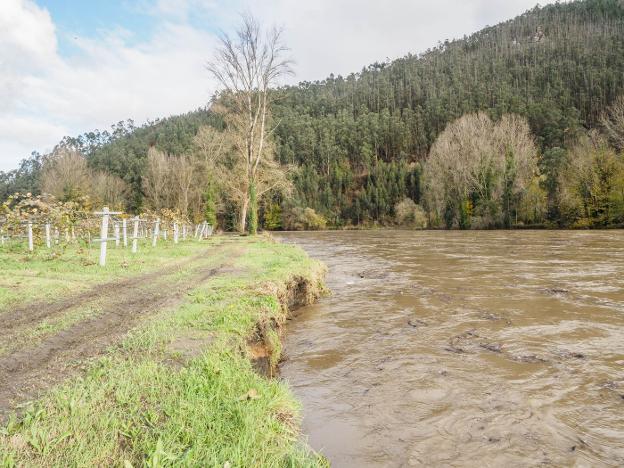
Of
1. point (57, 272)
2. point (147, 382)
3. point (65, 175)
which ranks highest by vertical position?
point (65, 175)

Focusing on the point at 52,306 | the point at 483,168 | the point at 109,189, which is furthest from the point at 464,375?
the point at 109,189

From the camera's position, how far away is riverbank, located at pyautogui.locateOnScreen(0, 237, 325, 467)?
2795mm

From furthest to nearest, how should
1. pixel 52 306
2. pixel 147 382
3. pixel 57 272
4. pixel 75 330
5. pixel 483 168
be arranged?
1. pixel 483 168
2. pixel 57 272
3. pixel 52 306
4. pixel 75 330
5. pixel 147 382

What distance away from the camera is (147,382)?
3.73 meters

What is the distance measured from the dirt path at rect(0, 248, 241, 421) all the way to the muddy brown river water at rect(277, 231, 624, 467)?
244 cm

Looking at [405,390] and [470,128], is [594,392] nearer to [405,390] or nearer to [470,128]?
[405,390]

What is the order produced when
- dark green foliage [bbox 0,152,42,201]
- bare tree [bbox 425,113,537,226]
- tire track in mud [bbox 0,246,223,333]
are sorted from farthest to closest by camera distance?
1. dark green foliage [bbox 0,152,42,201]
2. bare tree [bbox 425,113,537,226]
3. tire track in mud [bbox 0,246,223,333]

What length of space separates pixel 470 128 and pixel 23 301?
190 feet

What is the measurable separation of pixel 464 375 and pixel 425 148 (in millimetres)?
104356

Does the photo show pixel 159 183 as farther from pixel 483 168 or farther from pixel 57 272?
pixel 57 272

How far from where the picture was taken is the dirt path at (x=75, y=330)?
3730mm

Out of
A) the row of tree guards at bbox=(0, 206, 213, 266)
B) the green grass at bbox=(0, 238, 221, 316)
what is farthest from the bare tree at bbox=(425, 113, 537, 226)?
the green grass at bbox=(0, 238, 221, 316)

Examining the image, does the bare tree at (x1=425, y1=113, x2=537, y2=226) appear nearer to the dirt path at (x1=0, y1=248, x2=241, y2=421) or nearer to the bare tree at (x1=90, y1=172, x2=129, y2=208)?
the dirt path at (x1=0, y1=248, x2=241, y2=421)

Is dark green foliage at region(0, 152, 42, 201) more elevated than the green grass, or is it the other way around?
dark green foliage at region(0, 152, 42, 201)
